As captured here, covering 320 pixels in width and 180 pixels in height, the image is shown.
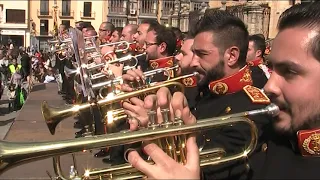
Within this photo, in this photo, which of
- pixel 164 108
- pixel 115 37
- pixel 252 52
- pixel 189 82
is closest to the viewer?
pixel 164 108

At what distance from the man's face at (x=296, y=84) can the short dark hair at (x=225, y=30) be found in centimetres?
155

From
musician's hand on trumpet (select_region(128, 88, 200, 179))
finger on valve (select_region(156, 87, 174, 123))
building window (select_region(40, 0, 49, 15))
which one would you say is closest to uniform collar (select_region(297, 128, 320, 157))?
musician's hand on trumpet (select_region(128, 88, 200, 179))

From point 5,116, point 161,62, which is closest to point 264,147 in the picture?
point 161,62

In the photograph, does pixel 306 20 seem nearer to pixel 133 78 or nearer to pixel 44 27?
pixel 133 78

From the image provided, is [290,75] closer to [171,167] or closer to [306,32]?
[306,32]

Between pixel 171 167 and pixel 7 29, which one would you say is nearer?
pixel 171 167

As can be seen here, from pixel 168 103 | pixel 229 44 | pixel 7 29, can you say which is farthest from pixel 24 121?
pixel 7 29

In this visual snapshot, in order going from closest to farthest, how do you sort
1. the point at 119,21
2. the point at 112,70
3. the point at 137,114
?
1. the point at 137,114
2. the point at 112,70
3. the point at 119,21

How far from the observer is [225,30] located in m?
→ 3.60

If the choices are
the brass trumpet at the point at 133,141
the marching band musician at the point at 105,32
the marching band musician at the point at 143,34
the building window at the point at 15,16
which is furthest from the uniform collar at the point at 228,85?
the building window at the point at 15,16

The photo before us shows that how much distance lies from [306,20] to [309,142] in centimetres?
55

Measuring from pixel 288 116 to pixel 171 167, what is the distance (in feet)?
1.87

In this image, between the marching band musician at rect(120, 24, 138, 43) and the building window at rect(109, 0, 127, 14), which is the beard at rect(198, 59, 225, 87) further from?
the building window at rect(109, 0, 127, 14)

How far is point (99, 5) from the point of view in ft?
191
